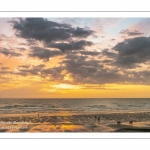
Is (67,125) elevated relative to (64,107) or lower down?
lower down

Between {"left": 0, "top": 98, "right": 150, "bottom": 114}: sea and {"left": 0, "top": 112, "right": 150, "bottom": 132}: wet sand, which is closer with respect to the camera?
{"left": 0, "top": 112, "right": 150, "bottom": 132}: wet sand

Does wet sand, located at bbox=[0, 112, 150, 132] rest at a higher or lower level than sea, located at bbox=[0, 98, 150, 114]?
lower

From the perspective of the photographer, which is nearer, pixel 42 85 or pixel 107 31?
pixel 107 31

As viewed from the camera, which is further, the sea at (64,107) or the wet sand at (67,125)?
the sea at (64,107)

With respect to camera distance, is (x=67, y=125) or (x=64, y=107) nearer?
(x=67, y=125)

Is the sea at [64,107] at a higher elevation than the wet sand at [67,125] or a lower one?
higher
